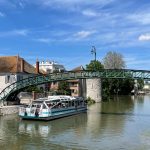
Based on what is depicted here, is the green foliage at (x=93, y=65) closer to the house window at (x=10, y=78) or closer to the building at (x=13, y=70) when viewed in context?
the building at (x=13, y=70)

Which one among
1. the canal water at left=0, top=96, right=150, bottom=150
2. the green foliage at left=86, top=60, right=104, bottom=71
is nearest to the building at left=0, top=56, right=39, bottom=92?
the canal water at left=0, top=96, right=150, bottom=150

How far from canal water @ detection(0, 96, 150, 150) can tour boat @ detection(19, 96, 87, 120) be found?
111cm

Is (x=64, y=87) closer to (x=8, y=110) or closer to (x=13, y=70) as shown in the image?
(x=13, y=70)

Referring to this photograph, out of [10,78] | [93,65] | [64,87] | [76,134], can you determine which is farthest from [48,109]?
[93,65]

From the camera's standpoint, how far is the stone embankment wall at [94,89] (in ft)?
293

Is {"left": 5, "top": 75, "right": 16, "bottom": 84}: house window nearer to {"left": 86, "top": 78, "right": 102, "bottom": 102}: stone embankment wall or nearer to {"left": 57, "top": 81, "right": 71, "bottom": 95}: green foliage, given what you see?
{"left": 57, "top": 81, "right": 71, "bottom": 95}: green foliage

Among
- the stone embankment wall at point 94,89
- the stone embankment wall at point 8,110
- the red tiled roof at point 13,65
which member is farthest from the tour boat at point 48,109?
the stone embankment wall at point 94,89

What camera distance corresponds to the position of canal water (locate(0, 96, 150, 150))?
3362 centimetres

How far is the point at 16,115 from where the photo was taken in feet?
184

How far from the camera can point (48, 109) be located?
5119cm

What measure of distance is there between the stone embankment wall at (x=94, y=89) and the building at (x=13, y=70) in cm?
1691

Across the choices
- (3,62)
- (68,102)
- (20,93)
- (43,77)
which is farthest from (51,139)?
(3,62)

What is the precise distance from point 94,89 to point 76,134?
49992 millimetres

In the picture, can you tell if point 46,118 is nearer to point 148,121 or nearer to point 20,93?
point 148,121
